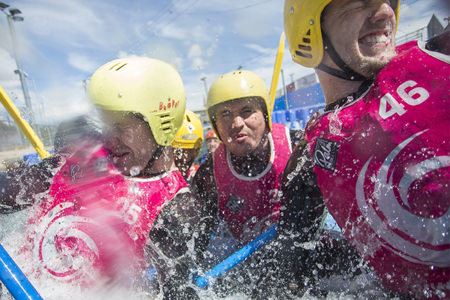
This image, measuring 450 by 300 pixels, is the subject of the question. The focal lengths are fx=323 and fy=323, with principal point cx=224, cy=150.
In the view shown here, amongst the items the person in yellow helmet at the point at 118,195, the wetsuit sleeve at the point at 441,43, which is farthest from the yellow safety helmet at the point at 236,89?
the wetsuit sleeve at the point at 441,43

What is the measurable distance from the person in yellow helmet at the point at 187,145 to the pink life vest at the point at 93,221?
1.47 m

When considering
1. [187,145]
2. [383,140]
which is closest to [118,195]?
[383,140]

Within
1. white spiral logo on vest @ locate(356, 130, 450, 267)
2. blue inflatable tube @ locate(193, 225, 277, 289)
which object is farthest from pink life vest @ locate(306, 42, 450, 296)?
blue inflatable tube @ locate(193, 225, 277, 289)

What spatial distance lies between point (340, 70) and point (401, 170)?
2.36 feet

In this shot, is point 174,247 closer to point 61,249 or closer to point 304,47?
point 61,249

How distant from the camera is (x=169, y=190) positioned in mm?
2305

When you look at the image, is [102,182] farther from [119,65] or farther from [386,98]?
[386,98]

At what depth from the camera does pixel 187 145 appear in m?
3.99

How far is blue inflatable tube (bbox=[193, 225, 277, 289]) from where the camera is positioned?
1995mm

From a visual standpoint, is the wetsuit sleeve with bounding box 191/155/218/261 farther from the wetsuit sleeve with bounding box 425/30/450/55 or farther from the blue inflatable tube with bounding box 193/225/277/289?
the wetsuit sleeve with bounding box 425/30/450/55

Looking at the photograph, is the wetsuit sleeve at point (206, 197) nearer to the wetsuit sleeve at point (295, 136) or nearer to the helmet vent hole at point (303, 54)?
the wetsuit sleeve at point (295, 136)

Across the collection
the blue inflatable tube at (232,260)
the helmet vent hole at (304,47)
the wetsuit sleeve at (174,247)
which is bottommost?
the blue inflatable tube at (232,260)

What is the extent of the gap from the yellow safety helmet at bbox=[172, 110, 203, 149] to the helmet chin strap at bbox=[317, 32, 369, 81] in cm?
232

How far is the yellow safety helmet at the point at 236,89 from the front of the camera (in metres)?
3.12
